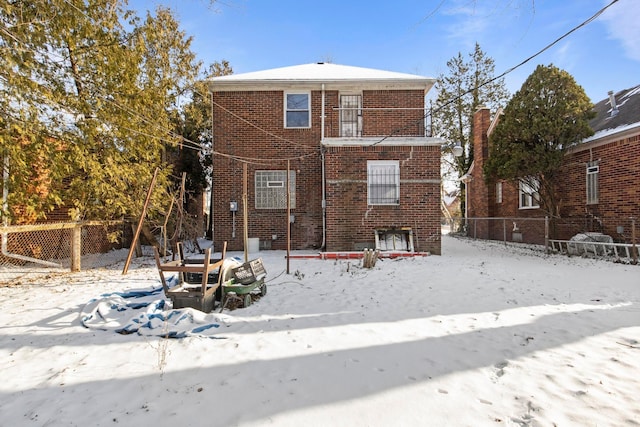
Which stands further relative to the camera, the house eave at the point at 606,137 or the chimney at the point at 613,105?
the chimney at the point at 613,105

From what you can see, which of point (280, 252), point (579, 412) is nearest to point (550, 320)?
point (579, 412)

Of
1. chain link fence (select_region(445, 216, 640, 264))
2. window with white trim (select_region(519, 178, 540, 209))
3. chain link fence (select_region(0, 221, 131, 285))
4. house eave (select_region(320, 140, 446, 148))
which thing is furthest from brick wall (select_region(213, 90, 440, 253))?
chain link fence (select_region(445, 216, 640, 264))

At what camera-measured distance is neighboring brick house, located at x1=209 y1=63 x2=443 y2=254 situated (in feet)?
36.1

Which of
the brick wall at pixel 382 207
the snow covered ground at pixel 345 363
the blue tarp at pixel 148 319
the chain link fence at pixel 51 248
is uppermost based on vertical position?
the brick wall at pixel 382 207

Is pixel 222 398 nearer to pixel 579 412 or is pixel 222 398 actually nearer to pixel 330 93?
pixel 579 412

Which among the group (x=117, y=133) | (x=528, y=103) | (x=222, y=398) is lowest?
(x=222, y=398)

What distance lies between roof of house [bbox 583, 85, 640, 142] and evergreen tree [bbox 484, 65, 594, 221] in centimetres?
72

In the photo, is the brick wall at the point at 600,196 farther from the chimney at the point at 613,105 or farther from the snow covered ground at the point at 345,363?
the snow covered ground at the point at 345,363

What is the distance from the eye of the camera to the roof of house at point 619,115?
10930mm

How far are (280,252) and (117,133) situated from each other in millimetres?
6258

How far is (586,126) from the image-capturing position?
453 inches

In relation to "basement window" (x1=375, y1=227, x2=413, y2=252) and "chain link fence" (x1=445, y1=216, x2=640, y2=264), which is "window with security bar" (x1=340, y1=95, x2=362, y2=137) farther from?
"chain link fence" (x1=445, y1=216, x2=640, y2=264)

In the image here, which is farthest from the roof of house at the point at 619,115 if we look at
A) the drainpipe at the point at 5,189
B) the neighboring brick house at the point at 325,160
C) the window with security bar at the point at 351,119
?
the drainpipe at the point at 5,189

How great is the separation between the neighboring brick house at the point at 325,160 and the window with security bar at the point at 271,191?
39mm
